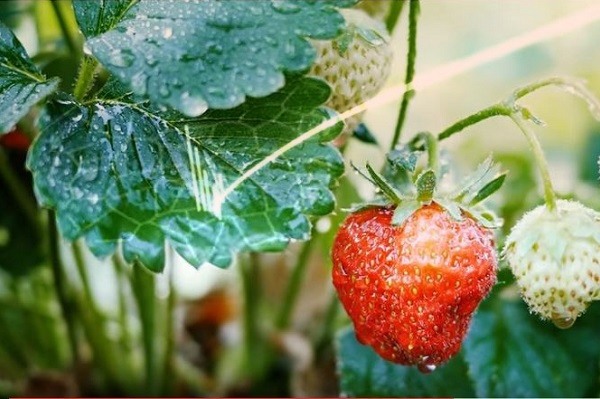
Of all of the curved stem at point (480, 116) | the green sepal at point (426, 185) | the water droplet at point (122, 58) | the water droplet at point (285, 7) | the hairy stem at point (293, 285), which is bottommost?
the hairy stem at point (293, 285)

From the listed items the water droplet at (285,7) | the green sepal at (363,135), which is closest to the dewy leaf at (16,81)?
the water droplet at (285,7)

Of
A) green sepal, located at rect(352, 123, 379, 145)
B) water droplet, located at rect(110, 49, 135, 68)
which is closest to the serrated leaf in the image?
green sepal, located at rect(352, 123, 379, 145)

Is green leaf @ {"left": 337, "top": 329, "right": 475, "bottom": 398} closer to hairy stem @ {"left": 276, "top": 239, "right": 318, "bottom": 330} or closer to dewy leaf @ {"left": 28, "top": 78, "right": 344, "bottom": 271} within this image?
hairy stem @ {"left": 276, "top": 239, "right": 318, "bottom": 330}

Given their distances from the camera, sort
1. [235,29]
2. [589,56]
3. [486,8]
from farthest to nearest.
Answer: [486,8], [589,56], [235,29]

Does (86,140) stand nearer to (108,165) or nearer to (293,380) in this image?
(108,165)

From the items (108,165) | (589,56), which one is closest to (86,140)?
(108,165)

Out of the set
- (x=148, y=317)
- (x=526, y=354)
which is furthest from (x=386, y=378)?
(x=148, y=317)

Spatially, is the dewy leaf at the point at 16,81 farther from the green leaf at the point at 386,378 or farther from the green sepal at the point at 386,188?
the green leaf at the point at 386,378
